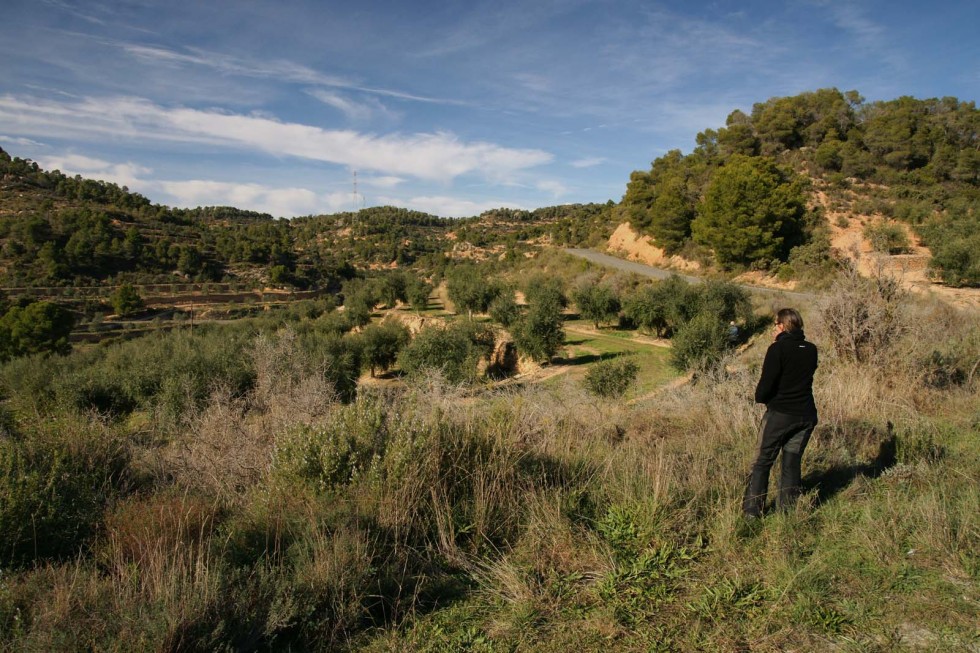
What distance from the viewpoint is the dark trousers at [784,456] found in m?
3.87

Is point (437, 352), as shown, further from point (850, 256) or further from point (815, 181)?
point (815, 181)

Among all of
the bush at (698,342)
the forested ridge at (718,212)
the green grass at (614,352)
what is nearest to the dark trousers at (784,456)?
the forested ridge at (718,212)

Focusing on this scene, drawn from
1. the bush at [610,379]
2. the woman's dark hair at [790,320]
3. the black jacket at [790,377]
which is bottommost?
the bush at [610,379]

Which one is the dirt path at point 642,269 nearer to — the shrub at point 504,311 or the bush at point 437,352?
the shrub at point 504,311

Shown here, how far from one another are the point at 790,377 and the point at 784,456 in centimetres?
63

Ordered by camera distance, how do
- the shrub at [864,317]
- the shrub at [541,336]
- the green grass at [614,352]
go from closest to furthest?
the shrub at [864,317]
the green grass at [614,352]
the shrub at [541,336]

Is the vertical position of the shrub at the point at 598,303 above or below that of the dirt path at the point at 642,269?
below

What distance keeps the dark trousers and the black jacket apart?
0.28 feet

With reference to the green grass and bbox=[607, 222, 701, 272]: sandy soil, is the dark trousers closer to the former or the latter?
the green grass

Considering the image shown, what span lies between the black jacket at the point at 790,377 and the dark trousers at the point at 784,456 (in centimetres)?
9

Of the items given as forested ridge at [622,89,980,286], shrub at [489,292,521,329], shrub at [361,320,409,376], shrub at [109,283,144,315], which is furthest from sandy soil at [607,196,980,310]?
shrub at [109,283,144,315]

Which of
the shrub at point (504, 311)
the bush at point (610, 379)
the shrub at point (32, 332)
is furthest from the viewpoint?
the shrub at point (32, 332)

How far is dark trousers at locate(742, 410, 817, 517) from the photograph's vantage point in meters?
3.87

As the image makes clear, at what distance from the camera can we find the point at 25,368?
20484 mm
